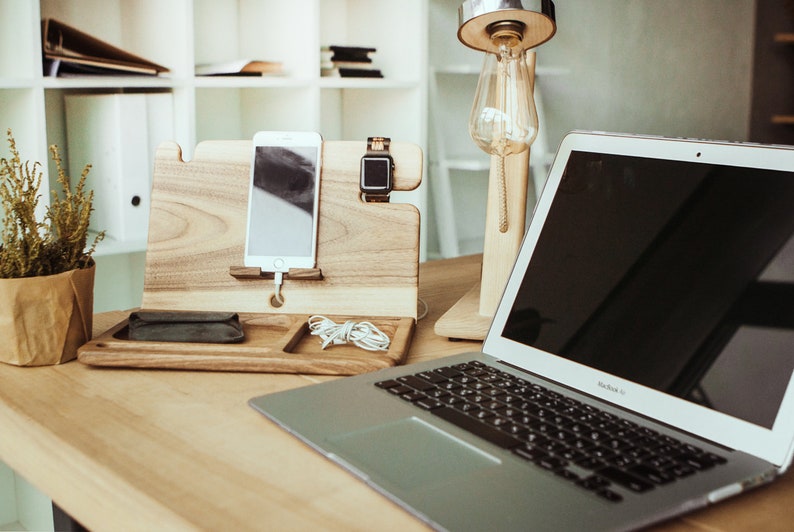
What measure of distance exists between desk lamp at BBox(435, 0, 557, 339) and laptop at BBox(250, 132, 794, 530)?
106mm

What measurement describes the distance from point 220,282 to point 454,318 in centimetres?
30

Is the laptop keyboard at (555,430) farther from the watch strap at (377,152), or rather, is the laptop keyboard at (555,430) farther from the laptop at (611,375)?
the watch strap at (377,152)

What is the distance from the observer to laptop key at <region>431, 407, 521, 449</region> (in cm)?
66

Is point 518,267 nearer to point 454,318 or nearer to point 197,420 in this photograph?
point 454,318

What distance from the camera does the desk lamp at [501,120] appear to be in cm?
96

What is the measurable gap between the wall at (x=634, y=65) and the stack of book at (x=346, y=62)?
41 centimetres

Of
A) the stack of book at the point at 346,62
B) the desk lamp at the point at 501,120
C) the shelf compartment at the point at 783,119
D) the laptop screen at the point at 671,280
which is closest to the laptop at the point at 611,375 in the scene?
the laptop screen at the point at 671,280

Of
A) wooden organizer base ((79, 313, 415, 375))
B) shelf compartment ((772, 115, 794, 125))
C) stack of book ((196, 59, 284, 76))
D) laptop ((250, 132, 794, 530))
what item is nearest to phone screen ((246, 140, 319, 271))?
wooden organizer base ((79, 313, 415, 375))

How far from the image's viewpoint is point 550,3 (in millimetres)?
955

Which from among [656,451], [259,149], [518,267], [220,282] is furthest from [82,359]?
[656,451]

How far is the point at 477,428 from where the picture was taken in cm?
69

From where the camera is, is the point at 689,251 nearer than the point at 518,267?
Yes

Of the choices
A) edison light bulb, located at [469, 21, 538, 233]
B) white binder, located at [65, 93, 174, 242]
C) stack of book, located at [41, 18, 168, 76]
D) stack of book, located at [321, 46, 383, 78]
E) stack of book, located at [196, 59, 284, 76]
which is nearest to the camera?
edison light bulb, located at [469, 21, 538, 233]

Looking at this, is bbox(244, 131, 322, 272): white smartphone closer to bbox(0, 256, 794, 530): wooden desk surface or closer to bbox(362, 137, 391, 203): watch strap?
bbox(362, 137, 391, 203): watch strap
